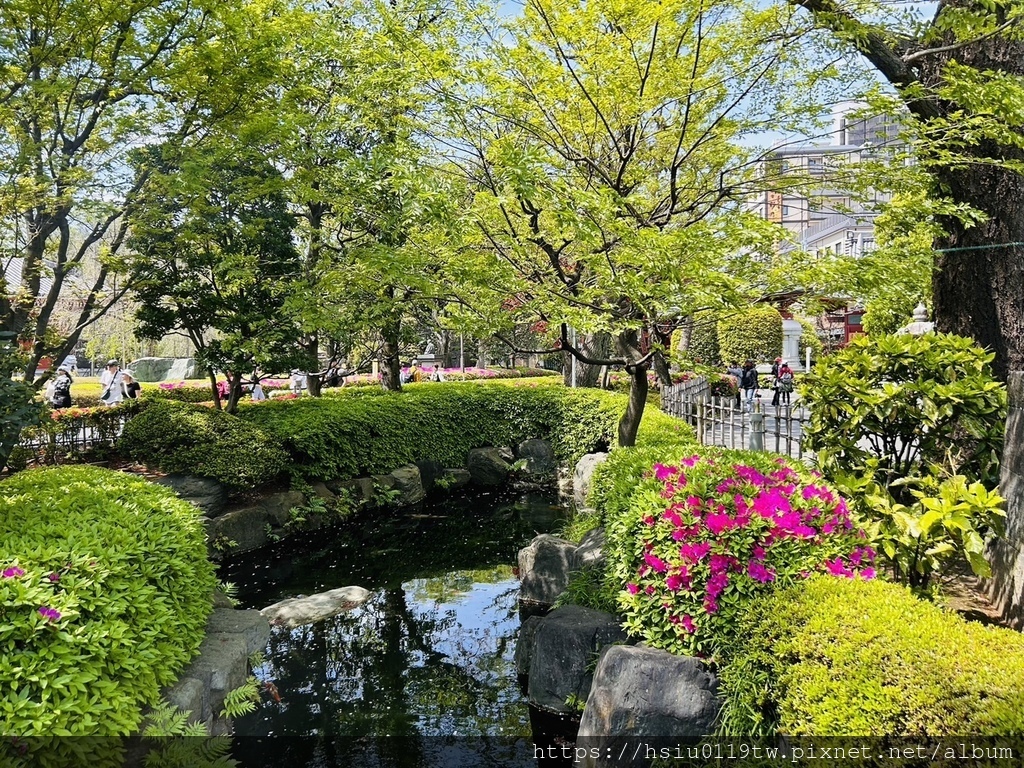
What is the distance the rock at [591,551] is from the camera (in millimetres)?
5531

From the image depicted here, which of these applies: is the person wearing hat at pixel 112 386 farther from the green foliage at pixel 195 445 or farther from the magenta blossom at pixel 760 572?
the magenta blossom at pixel 760 572

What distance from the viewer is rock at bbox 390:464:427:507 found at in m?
10.8

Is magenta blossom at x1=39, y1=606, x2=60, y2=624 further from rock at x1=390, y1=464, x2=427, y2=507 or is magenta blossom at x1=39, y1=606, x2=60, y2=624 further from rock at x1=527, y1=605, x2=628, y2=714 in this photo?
rock at x1=390, y1=464, x2=427, y2=507

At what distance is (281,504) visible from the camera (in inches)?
354

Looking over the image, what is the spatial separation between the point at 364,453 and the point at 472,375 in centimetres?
1629

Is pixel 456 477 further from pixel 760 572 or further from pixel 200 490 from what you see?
pixel 760 572

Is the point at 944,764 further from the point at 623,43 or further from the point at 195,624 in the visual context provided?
the point at 623,43

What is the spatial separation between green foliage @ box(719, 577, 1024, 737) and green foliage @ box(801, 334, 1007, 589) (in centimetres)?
83

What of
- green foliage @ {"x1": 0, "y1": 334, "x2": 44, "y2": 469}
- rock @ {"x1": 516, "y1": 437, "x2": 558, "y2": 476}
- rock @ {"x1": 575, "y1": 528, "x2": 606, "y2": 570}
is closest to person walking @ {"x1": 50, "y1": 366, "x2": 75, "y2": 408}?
green foliage @ {"x1": 0, "y1": 334, "x2": 44, "y2": 469}

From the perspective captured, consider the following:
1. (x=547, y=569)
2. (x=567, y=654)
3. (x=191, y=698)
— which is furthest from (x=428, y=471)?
(x=191, y=698)

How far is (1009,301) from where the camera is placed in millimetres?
5586

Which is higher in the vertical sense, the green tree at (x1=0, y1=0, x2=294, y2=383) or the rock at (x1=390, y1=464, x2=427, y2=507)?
the green tree at (x1=0, y1=0, x2=294, y2=383)

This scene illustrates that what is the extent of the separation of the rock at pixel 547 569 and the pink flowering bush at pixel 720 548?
2.07 meters

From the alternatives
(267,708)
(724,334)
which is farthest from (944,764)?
(724,334)
